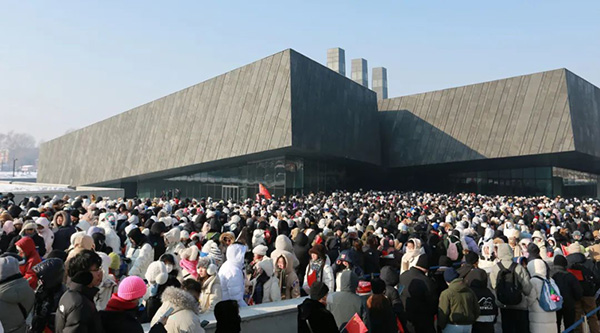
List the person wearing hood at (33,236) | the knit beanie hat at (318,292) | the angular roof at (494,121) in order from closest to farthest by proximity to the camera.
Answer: the knit beanie hat at (318,292) → the person wearing hood at (33,236) → the angular roof at (494,121)

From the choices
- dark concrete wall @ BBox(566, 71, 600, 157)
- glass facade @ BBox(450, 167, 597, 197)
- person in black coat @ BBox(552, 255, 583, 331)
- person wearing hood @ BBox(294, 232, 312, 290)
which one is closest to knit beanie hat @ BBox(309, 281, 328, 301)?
person wearing hood @ BBox(294, 232, 312, 290)

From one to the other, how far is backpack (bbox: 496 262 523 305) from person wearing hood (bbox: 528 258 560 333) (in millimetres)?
252

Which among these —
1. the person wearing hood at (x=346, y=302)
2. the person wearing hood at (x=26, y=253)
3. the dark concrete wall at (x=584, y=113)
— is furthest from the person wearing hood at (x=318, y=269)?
the dark concrete wall at (x=584, y=113)

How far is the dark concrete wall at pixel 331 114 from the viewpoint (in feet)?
102

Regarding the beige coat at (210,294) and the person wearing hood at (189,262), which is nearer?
the beige coat at (210,294)

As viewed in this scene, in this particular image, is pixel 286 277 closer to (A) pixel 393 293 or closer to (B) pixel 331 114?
(A) pixel 393 293

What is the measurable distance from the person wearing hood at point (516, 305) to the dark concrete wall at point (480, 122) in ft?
103

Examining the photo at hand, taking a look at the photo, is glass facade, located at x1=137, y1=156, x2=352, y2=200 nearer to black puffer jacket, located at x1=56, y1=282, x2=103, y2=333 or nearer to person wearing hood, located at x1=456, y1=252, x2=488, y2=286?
person wearing hood, located at x1=456, y1=252, x2=488, y2=286

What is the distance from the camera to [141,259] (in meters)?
6.77

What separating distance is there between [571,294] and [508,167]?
A: 1559 inches

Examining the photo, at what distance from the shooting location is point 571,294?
6734 millimetres

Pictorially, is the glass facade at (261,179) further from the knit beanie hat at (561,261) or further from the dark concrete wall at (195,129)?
the knit beanie hat at (561,261)

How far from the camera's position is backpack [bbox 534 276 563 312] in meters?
6.19

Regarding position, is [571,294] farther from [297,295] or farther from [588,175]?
[588,175]
